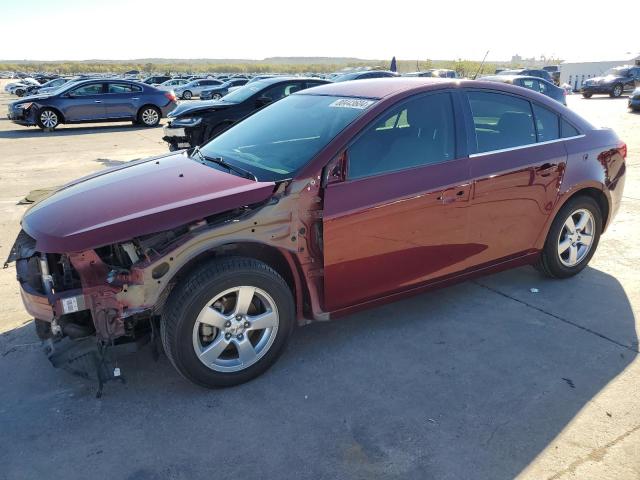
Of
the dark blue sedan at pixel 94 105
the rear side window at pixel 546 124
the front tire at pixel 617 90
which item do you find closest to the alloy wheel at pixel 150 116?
the dark blue sedan at pixel 94 105

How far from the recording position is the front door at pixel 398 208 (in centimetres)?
327

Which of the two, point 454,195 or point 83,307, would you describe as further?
point 454,195

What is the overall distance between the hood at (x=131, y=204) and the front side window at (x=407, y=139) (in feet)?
2.27

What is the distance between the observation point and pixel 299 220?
3.16 m

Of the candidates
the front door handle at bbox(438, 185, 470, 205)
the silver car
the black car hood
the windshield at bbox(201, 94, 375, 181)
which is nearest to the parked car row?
the black car hood

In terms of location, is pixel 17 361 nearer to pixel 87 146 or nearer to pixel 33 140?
pixel 87 146

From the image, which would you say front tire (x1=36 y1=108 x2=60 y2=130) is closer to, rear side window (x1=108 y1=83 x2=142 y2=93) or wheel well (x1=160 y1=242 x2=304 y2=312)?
rear side window (x1=108 y1=83 x2=142 y2=93)

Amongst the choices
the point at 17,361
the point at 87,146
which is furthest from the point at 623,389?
the point at 87,146

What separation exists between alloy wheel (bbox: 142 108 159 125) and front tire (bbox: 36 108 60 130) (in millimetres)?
2597

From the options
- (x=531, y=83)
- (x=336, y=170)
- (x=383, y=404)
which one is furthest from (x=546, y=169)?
(x=531, y=83)

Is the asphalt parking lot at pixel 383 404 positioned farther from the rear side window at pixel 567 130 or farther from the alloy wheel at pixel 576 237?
the rear side window at pixel 567 130

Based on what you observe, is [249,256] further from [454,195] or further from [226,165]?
[454,195]

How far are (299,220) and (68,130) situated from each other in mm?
15802

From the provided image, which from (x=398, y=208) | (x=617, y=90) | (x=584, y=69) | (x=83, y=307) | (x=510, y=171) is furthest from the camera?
(x=584, y=69)
